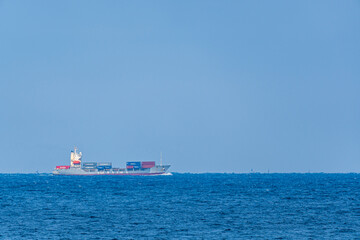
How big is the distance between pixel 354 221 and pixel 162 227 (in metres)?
19.6

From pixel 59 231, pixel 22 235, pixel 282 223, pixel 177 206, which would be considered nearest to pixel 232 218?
pixel 282 223

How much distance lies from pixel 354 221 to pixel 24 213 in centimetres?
3560

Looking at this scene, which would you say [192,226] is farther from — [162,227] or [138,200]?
[138,200]

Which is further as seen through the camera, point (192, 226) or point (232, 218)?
point (232, 218)

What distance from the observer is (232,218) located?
172 feet

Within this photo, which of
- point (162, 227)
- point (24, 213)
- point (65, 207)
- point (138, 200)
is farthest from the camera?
point (138, 200)

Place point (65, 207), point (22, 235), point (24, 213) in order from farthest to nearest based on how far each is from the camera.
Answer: point (65, 207)
point (24, 213)
point (22, 235)

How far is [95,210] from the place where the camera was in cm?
6016

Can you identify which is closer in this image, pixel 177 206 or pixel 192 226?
pixel 192 226

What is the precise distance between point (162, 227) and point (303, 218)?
15855 millimetres

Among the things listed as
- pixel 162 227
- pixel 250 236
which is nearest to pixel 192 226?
pixel 162 227

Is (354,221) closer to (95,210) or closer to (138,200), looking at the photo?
(95,210)

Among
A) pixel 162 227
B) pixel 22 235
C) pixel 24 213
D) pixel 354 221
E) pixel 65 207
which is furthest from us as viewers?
pixel 65 207

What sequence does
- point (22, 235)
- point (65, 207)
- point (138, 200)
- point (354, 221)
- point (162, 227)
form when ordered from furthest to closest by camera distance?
1. point (138, 200)
2. point (65, 207)
3. point (354, 221)
4. point (162, 227)
5. point (22, 235)
